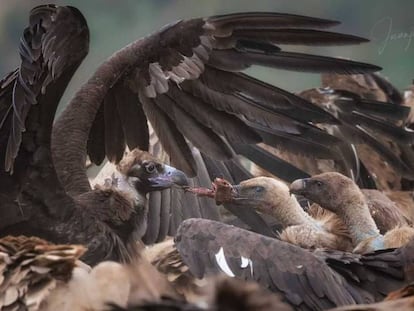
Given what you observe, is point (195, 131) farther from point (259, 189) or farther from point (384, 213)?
point (384, 213)

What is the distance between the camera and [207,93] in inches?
114

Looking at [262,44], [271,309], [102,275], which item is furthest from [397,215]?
[271,309]

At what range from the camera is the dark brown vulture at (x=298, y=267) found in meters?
2.36

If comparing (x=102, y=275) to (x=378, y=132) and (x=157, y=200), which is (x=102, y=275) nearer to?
(x=157, y=200)

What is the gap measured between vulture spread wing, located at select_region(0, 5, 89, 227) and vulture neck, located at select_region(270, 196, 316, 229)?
0.62 meters

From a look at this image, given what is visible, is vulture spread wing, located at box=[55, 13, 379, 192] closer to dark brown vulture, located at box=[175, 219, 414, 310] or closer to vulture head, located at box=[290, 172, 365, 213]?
vulture head, located at box=[290, 172, 365, 213]

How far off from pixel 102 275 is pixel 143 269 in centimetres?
16

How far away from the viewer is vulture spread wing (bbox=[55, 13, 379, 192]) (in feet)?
9.06

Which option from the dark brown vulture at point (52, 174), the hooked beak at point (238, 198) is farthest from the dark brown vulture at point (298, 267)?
the hooked beak at point (238, 198)

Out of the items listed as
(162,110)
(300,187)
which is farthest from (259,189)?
(162,110)

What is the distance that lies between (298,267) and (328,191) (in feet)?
1.83

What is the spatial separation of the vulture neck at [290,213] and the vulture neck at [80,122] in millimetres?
538

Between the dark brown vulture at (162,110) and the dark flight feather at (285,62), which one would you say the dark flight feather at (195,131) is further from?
the dark flight feather at (285,62)

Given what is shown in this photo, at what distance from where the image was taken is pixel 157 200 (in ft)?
9.61
